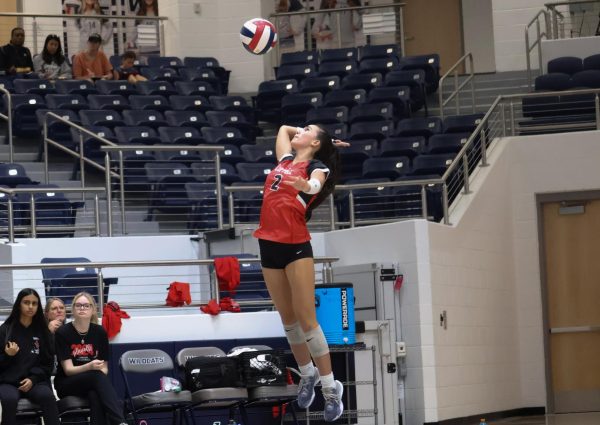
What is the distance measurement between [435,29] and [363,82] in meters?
4.49

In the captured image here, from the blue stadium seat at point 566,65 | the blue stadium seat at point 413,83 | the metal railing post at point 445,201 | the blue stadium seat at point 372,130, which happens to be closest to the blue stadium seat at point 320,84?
the blue stadium seat at point 413,83

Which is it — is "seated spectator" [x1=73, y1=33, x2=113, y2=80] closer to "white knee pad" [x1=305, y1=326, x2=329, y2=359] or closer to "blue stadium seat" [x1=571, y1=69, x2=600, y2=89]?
"blue stadium seat" [x1=571, y1=69, x2=600, y2=89]

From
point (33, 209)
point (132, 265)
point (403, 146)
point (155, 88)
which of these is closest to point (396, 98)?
point (403, 146)

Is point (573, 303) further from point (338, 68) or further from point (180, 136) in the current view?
point (338, 68)

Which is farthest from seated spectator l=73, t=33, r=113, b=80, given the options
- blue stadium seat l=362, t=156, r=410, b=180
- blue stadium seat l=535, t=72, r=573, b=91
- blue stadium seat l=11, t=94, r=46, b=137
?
blue stadium seat l=535, t=72, r=573, b=91

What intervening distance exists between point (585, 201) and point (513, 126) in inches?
50.5

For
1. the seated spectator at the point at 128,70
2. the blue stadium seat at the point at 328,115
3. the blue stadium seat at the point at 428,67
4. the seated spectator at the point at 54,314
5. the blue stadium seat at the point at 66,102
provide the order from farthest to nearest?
the seated spectator at the point at 128,70 < the blue stadium seat at the point at 428,67 < the blue stadium seat at the point at 328,115 < the blue stadium seat at the point at 66,102 < the seated spectator at the point at 54,314

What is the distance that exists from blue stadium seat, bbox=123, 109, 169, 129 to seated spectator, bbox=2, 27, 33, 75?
236 centimetres

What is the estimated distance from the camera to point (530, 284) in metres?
15.5

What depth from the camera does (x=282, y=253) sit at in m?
7.22

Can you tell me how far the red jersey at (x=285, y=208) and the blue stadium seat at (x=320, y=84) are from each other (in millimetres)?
11454

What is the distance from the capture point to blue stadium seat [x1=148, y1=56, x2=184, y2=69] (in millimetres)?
19703

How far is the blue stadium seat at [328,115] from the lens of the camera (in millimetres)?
17578

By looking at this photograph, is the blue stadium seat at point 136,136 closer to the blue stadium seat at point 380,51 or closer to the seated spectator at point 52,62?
the seated spectator at point 52,62
